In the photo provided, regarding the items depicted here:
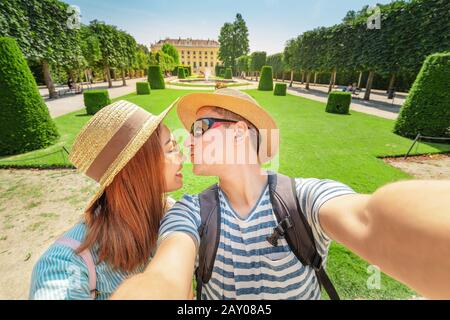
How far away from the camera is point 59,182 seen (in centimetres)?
588

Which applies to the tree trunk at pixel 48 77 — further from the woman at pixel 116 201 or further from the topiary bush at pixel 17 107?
the woman at pixel 116 201

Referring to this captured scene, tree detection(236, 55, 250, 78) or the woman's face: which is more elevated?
tree detection(236, 55, 250, 78)

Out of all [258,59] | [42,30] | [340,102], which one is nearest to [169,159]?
[340,102]

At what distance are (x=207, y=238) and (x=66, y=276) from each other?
75cm

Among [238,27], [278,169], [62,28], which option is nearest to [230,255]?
[278,169]

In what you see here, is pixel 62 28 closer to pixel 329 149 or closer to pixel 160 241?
pixel 329 149

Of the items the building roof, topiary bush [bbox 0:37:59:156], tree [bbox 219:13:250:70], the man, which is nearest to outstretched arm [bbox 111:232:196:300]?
the man

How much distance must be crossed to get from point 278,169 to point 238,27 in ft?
253

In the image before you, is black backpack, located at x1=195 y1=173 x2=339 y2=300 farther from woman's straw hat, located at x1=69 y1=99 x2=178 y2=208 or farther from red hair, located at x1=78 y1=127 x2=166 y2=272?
woman's straw hat, located at x1=69 y1=99 x2=178 y2=208

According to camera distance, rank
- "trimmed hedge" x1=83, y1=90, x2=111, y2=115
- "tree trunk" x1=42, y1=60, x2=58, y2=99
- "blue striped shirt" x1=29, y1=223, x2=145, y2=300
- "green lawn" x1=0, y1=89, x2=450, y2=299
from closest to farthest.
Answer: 1. "blue striped shirt" x1=29, y1=223, x2=145, y2=300
2. "green lawn" x1=0, y1=89, x2=450, y2=299
3. "trimmed hedge" x1=83, y1=90, x2=111, y2=115
4. "tree trunk" x1=42, y1=60, x2=58, y2=99

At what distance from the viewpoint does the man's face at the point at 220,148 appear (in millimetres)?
1730

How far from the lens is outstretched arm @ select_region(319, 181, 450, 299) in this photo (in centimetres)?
61

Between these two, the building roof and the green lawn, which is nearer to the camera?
the green lawn

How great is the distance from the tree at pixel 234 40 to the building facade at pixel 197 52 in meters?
40.4
